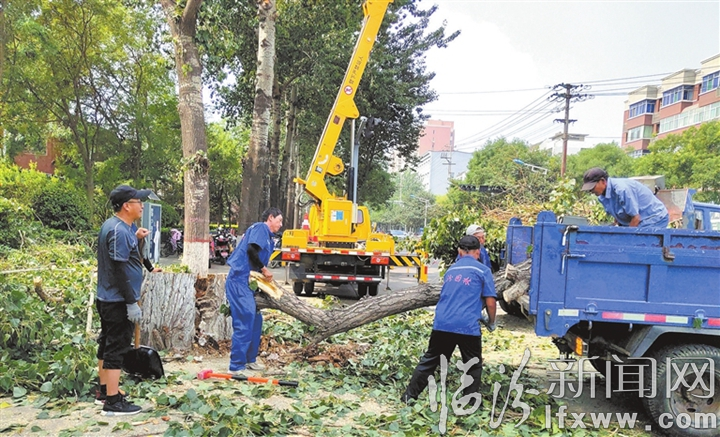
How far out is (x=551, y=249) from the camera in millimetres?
4121

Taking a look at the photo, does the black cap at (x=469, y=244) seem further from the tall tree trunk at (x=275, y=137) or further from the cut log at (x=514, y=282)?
the tall tree trunk at (x=275, y=137)

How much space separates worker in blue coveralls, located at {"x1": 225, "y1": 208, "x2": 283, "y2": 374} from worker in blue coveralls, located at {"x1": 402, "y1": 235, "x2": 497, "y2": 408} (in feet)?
5.55

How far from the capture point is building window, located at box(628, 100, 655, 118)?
55.5 metres

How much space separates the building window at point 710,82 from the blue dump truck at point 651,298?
154ft

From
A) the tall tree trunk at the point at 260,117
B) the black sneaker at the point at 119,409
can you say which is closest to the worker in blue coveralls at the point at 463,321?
the black sneaker at the point at 119,409

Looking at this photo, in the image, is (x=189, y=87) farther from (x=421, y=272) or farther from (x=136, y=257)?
(x=421, y=272)

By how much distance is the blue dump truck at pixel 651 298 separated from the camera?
4055 millimetres

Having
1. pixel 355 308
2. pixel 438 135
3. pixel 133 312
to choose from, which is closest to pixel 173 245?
pixel 355 308

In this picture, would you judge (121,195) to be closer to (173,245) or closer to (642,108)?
(173,245)

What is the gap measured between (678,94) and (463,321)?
55589 mm

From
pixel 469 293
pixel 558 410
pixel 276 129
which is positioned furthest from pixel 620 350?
pixel 276 129

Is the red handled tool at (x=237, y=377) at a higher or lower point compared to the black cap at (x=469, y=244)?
lower

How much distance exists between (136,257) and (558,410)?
389 centimetres

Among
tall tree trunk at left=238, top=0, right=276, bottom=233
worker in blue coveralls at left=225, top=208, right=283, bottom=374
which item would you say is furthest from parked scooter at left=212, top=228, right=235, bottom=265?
worker in blue coveralls at left=225, top=208, right=283, bottom=374
